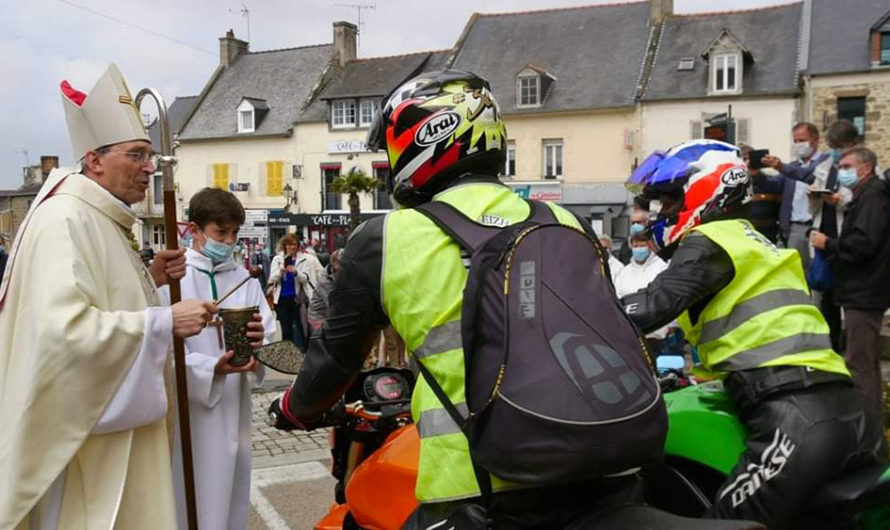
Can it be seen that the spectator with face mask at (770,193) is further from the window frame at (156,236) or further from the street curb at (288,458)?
the window frame at (156,236)

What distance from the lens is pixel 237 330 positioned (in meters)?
3.24

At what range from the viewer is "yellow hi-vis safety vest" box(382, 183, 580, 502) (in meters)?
1.87

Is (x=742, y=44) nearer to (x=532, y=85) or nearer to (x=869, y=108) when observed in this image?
(x=869, y=108)

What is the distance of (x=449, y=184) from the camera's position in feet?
7.25

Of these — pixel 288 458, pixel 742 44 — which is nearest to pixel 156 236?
pixel 742 44

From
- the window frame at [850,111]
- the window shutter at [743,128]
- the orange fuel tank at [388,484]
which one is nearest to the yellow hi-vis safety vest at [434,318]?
the orange fuel tank at [388,484]

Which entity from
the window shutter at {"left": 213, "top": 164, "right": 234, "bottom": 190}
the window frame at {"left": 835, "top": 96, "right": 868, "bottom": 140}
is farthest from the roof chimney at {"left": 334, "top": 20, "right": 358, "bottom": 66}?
the window frame at {"left": 835, "top": 96, "right": 868, "bottom": 140}

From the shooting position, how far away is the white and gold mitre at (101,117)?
2945mm

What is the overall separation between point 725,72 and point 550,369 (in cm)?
3141

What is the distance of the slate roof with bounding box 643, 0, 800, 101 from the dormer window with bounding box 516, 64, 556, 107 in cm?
414

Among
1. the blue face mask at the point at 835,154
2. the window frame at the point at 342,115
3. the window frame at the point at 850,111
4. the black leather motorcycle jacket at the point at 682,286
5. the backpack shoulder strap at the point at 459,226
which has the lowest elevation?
the black leather motorcycle jacket at the point at 682,286

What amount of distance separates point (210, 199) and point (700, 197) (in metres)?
2.22

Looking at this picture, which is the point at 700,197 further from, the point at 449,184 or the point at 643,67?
the point at 643,67

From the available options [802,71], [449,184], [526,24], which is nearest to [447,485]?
[449,184]
